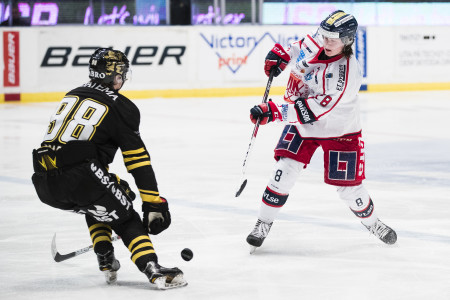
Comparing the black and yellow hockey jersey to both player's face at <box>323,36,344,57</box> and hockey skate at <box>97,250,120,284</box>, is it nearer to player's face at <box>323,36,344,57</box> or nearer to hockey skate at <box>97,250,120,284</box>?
hockey skate at <box>97,250,120,284</box>

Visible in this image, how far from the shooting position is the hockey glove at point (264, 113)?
3777mm

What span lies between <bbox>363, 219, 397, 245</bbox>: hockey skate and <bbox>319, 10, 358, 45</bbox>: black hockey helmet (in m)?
0.86

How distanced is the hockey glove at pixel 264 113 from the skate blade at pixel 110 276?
0.89 metres

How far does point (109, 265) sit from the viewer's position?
3.37 meters

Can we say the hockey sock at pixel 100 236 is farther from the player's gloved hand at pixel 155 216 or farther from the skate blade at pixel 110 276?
the player's gloved hand at pixel 155 216

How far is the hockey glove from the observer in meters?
3.78

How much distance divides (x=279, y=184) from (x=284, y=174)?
2.0 inches

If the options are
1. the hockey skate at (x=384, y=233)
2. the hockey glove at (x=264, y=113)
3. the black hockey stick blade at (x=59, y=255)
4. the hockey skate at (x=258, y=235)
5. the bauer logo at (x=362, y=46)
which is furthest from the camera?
the bauer logo at (x=362, y=46)

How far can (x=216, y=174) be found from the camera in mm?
6297

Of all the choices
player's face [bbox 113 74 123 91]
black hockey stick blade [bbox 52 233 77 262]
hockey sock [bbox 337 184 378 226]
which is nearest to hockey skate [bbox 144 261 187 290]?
black hockey stick blade [bbox 52 233 77 262]

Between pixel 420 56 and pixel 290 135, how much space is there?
1137cm

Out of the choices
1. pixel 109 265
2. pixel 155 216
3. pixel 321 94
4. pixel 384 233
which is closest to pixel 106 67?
pixel 155 216

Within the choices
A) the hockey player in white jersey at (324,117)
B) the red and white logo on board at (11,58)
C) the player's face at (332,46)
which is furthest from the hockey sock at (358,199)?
the red and white logo on board at (11,58)

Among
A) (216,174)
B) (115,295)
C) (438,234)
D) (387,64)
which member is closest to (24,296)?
(115,295)
